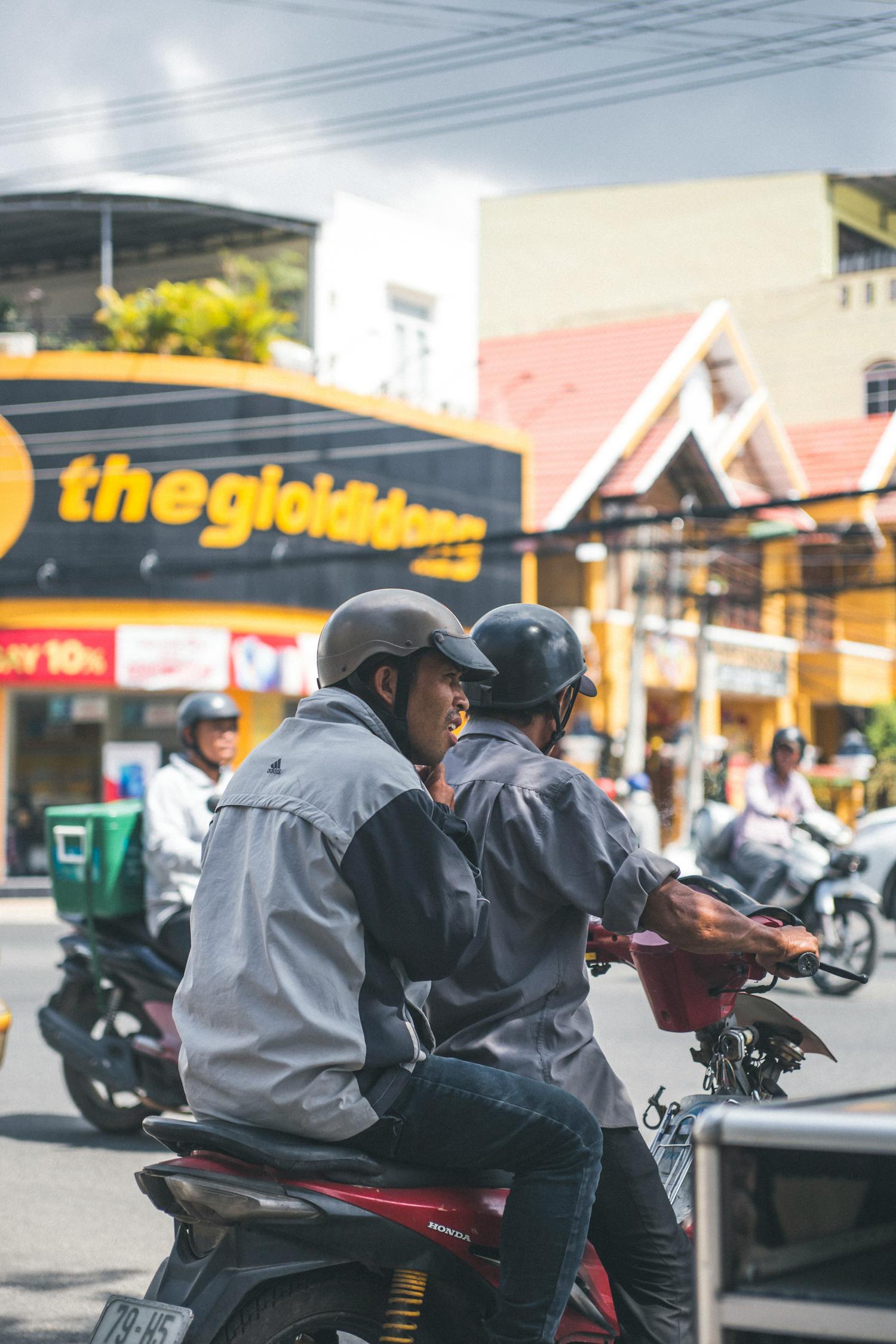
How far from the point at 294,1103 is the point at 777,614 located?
32.9m

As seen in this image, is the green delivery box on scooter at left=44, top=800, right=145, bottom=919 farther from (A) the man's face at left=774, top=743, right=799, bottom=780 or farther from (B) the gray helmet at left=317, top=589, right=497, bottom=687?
(A) the man's face at left=774, top=743, right=799, bottom=780

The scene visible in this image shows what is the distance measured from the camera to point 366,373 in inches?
977

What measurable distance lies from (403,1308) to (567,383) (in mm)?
28263

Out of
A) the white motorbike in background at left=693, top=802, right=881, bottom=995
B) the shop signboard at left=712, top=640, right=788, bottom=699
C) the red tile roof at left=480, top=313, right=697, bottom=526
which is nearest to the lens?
the white motorbike in background at left=693, top=802, right=881, bottom=995

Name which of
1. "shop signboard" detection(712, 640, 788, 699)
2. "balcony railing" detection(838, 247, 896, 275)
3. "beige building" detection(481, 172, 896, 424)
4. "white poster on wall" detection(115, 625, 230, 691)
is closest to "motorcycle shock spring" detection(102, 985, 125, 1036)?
"white poster on wall" detection(115, 625, 230, 691)

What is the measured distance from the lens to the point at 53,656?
21.1 metres

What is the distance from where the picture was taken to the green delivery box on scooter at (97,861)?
6.49m

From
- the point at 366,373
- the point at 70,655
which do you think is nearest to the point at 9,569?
the point at 70,655

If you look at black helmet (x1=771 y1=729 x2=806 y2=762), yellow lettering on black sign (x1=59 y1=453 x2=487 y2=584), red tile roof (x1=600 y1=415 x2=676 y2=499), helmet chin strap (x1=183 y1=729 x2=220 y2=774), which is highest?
red tile roof (x1=600 y1=415 x2=676 y2=499)

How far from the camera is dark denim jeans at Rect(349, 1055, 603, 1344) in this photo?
269cm

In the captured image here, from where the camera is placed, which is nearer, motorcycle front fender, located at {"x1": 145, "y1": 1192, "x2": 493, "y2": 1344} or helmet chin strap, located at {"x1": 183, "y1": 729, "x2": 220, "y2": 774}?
motorcycle front fender, located at {"x1": 145, "y1": 1192, "x2": 493, "y2": 1344}

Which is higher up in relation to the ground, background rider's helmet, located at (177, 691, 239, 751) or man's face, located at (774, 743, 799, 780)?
background rider's helmet, located at (177, 691, 239, 751)

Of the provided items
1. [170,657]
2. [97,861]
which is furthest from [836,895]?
[170,657]

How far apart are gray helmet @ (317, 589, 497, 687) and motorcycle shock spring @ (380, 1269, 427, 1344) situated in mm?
1040
